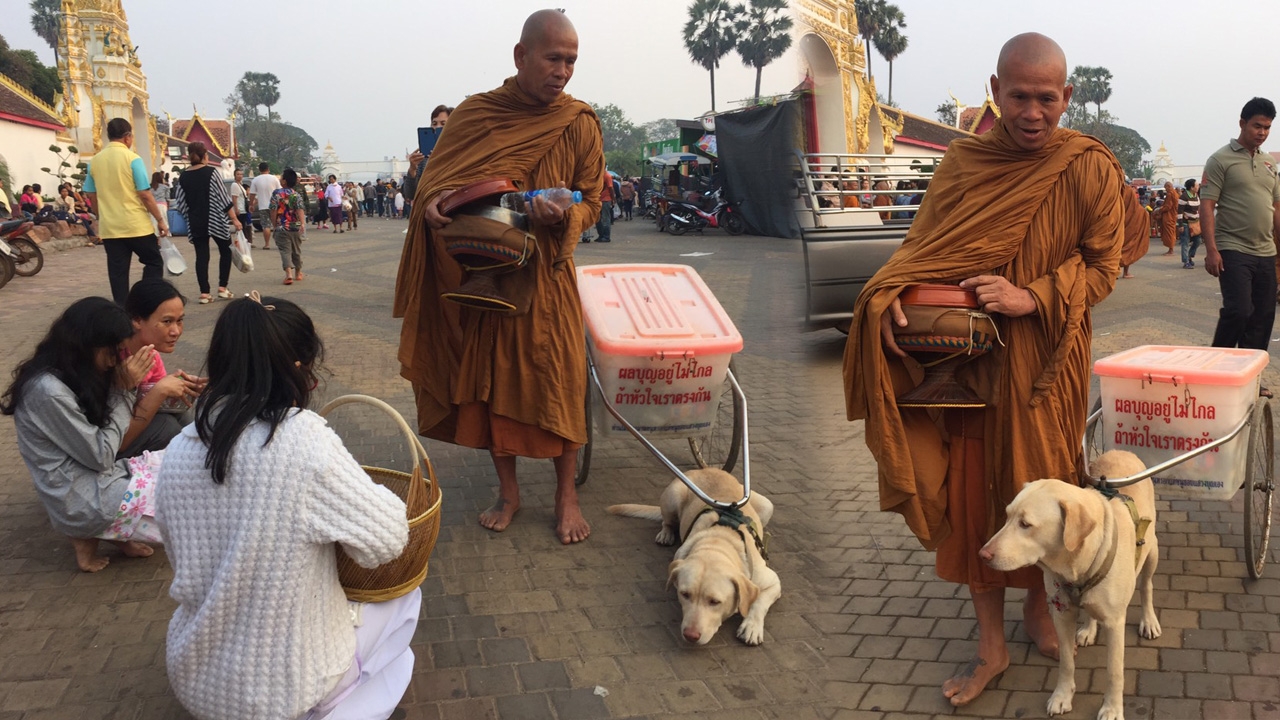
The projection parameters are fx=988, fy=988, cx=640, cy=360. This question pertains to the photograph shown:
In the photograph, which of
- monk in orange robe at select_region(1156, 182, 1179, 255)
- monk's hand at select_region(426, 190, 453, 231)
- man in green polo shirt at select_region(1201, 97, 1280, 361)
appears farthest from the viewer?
monk in orange robe at select_region(1156, 182, 1179, 255)

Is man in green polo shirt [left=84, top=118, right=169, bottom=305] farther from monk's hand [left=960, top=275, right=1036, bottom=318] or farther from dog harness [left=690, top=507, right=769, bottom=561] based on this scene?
monk's hand [left=960, top=275, right=1036, bottom=318]

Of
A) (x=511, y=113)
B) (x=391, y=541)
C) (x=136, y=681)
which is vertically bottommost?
(x=136, y=681)

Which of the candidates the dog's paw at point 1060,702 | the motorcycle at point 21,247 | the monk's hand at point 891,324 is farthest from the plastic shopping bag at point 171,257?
the dog's paw at point 1060,702

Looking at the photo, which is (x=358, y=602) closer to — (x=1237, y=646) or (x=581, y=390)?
(x=581, y=390)

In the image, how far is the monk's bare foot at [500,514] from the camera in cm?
436

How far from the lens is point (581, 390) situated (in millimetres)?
4305

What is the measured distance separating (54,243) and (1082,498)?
20.8 m

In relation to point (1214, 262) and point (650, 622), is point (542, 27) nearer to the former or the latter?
point (650, 622)

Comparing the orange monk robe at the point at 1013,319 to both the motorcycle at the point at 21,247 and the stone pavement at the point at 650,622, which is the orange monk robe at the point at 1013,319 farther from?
the motorcycle at the point at 21,247

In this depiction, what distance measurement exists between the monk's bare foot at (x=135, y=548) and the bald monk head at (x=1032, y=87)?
359 cm

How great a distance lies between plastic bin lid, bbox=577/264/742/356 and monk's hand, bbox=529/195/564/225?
582 mm

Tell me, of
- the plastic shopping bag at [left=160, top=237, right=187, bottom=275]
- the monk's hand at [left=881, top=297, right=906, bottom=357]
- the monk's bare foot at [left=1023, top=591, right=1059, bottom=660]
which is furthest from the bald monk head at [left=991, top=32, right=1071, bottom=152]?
the plastic shopping bag at [left=160, top=237, right=187, bottom=275]

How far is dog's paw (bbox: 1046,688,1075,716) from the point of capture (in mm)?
2961

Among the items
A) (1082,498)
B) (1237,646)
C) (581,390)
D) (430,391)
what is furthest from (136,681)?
(1237,646)
